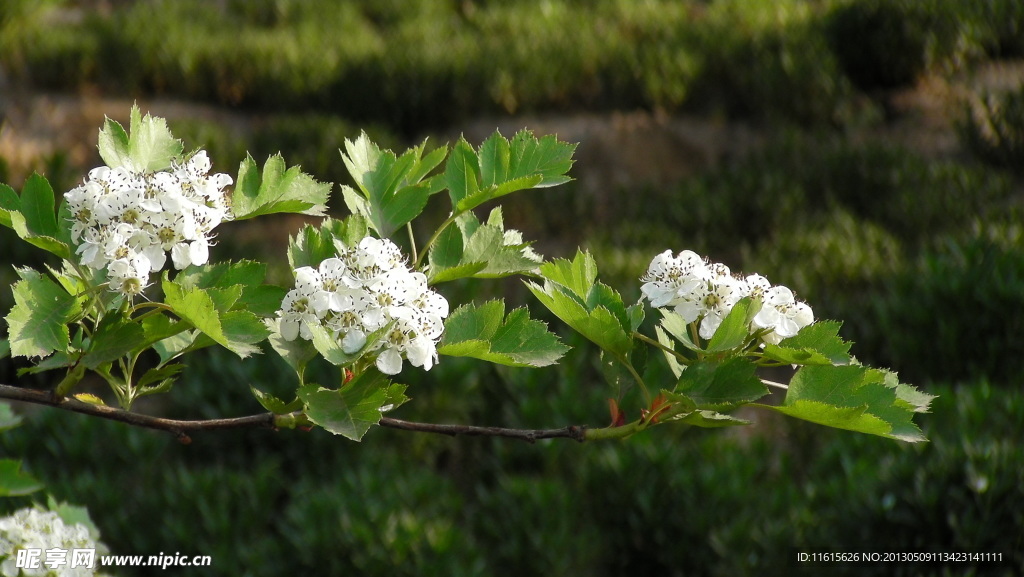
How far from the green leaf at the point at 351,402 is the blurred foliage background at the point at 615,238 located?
223cm

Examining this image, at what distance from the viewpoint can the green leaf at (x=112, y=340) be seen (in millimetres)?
1278

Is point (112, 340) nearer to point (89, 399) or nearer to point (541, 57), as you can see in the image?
point (89, 399)

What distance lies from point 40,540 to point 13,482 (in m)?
0.19

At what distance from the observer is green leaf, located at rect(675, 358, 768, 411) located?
1.31 m

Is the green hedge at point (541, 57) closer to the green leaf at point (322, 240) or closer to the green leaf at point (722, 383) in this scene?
the green leaf at point (322, 240)

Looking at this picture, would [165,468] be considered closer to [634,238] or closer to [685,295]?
[634,238]

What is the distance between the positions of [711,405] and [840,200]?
5.33 meters

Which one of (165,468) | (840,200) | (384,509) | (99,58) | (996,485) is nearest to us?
(996,485)

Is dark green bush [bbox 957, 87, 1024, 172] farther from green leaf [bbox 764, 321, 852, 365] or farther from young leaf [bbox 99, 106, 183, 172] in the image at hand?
young leaf [bbox 99, 106, 183, 172]

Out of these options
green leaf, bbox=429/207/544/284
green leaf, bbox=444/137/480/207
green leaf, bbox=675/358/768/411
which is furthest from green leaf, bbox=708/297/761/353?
green leaf, bbox=444/137/480/207

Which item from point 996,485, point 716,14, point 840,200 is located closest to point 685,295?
point 996,485

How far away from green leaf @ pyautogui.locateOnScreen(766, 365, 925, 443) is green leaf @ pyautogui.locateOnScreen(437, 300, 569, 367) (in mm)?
310

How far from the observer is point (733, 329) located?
131 cm

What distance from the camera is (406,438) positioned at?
452cm
